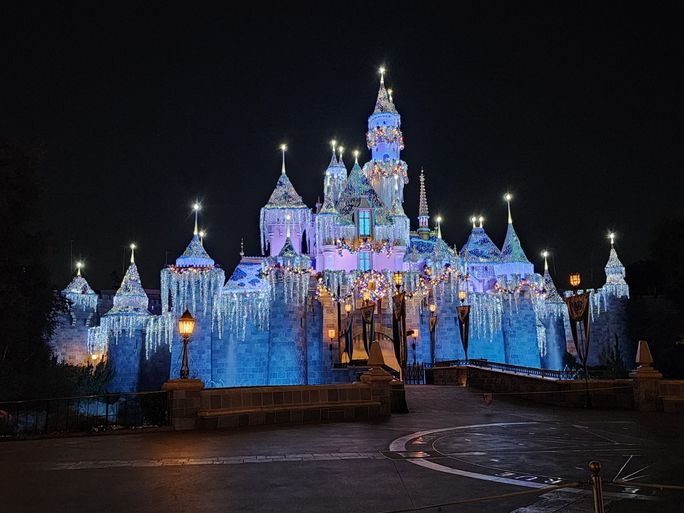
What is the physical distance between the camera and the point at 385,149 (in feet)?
150

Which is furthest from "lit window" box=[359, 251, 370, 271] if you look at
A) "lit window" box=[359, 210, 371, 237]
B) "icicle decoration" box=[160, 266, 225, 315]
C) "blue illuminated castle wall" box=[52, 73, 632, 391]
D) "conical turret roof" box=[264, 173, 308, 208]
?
"icicle decoration" box=[160, 266, 225, 315]

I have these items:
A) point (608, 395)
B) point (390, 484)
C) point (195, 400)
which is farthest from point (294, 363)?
point (390, 484)

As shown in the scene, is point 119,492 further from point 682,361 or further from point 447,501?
point 682,361

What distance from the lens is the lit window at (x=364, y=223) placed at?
40.2 m

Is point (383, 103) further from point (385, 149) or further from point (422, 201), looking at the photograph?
point (422, 201)

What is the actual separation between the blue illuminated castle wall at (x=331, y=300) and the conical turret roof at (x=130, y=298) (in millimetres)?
77

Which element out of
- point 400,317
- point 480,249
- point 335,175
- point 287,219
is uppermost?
point 335,175

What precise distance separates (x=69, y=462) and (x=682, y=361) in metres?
43.3

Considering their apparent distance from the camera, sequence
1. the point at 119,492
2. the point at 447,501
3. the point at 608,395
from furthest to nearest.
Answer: the point at 608,395 < the point at 119,492 < the point at 447,501

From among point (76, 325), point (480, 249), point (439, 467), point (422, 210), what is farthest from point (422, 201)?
point (439, 467)

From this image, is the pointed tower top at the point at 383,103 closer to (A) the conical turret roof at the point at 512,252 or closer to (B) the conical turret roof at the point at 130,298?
(A) the conical turret roof at the point at 512,252

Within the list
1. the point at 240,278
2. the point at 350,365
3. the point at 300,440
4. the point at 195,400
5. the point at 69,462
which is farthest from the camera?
the point at 240,278

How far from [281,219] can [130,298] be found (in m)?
11.0

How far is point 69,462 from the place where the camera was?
8719mm
